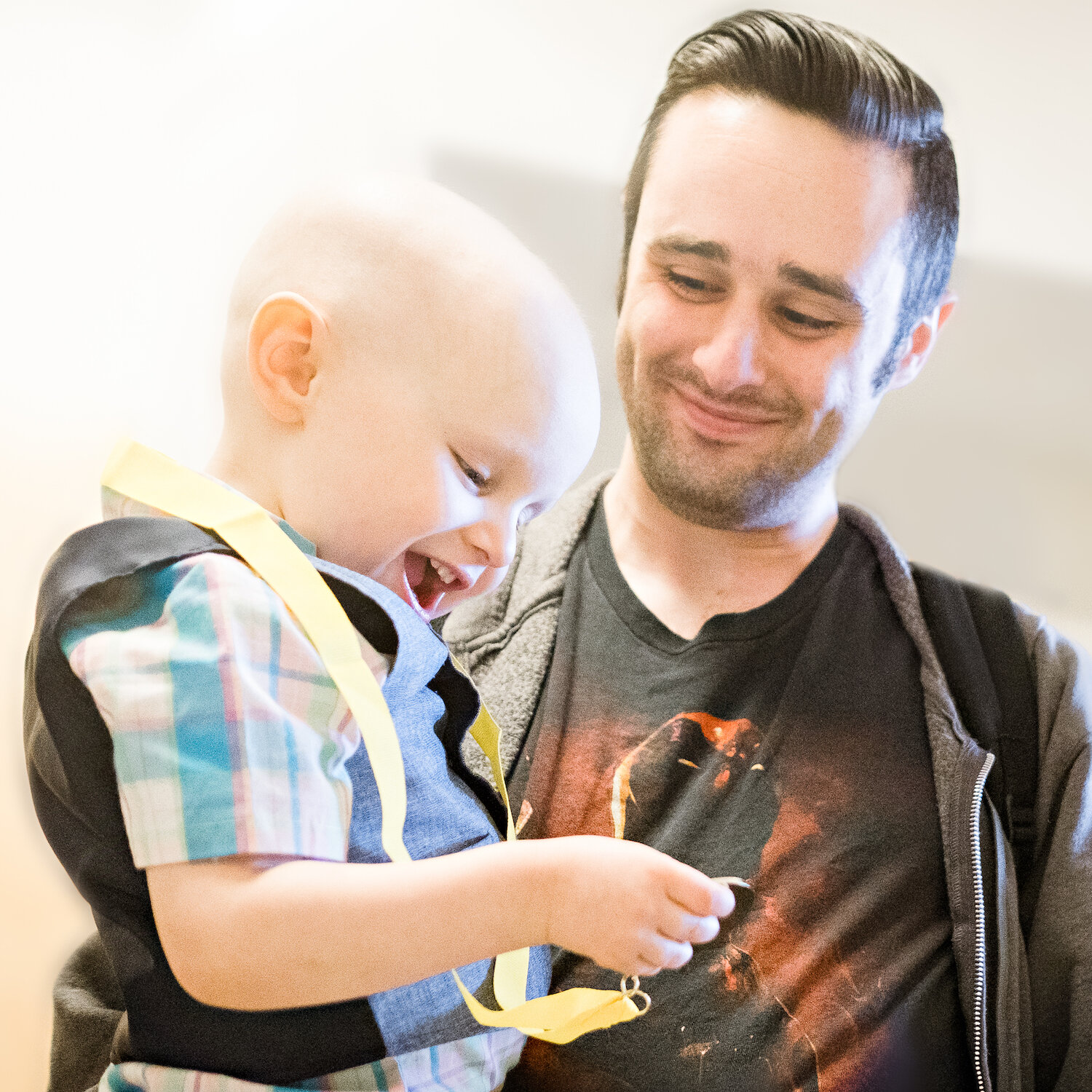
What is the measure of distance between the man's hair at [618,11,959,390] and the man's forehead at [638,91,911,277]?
0.05 feet

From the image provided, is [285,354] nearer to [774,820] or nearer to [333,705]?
[333,705]

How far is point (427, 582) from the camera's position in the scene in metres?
0.73

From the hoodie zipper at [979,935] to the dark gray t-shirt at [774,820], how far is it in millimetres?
16

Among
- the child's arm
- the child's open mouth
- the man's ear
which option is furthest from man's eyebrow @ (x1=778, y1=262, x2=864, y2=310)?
the child's arm

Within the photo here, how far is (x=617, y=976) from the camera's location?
787 mm

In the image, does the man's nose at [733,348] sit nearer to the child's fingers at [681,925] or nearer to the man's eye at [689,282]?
the man's eye at [689,282]

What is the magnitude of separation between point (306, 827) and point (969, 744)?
0.52m

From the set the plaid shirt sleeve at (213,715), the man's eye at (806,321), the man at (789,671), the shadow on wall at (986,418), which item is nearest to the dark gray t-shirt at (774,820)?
the man at (789,671)

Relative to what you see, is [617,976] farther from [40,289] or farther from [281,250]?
[40,289]

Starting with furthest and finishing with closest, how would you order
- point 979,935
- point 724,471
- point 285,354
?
point 724,471, point 979,935, point 285,354

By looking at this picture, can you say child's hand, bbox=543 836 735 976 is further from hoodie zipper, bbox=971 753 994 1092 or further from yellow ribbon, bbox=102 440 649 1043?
hoodie zipper, bbox=971 753 994 1092

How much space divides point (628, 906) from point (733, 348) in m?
0.45

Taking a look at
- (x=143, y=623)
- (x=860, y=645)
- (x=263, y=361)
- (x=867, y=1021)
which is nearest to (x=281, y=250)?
(x=263, y=361)

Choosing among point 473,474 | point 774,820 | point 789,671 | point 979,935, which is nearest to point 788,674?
point 789,671
